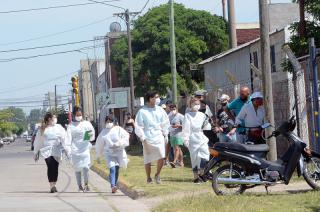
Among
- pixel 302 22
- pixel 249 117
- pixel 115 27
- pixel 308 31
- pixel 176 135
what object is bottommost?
pixel 176 135

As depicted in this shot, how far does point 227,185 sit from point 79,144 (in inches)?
185

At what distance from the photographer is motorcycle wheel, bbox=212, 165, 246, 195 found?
11.7 meters

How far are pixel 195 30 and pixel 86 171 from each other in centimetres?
3238

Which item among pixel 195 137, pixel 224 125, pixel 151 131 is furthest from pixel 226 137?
pixel 151 131

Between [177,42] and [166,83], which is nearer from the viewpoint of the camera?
[166,83]

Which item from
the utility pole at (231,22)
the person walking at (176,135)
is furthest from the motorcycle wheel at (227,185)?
the utility pole at (231,22)

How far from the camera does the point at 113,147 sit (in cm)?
1488

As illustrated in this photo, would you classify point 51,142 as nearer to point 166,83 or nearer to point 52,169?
point 52,169

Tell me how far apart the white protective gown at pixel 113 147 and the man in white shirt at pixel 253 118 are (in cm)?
280

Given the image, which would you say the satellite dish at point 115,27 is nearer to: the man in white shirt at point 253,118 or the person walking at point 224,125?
the person walking at point 224,125

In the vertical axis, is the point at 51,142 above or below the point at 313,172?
above

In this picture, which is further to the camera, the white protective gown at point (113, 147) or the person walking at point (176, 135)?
the person walking at point (176, 135)

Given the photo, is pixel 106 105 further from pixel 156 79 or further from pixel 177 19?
pixel 177 19

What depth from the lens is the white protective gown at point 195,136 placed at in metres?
14.9
